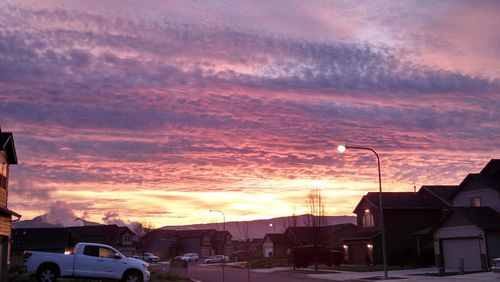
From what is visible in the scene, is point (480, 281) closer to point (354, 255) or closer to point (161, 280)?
point (161, 280)

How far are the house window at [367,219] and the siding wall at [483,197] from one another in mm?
10785

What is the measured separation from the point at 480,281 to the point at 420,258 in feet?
70.0

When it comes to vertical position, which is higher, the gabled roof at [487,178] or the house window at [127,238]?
the gabled roof at [487,178]

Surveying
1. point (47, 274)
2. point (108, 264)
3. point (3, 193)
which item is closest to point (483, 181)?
point (108, 264)

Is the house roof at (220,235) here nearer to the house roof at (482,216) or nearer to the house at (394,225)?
the house at (394,225)

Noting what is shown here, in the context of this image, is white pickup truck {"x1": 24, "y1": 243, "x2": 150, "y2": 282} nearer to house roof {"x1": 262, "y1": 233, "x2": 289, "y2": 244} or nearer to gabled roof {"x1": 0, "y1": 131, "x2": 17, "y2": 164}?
gabled roof {"x1": 0, "y1": 131, "x2": 17, "y2": 164}

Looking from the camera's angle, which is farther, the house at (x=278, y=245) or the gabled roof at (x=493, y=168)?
the house at (x=278, y=245)

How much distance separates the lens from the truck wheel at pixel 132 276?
25500mm

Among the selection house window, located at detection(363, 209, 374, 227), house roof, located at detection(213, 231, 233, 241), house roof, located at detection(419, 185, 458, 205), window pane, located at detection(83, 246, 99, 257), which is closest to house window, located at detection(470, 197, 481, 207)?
house roof, located at detection(419, 185, 458, 205)

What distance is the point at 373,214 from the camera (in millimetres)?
60969

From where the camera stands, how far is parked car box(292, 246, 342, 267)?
5834 cm

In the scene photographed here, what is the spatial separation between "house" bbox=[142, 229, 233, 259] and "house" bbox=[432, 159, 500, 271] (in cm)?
8646

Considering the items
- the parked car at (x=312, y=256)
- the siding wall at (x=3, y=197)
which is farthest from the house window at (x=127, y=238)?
the siding wall at (x=3, y=197)

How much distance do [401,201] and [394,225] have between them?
316 cm
